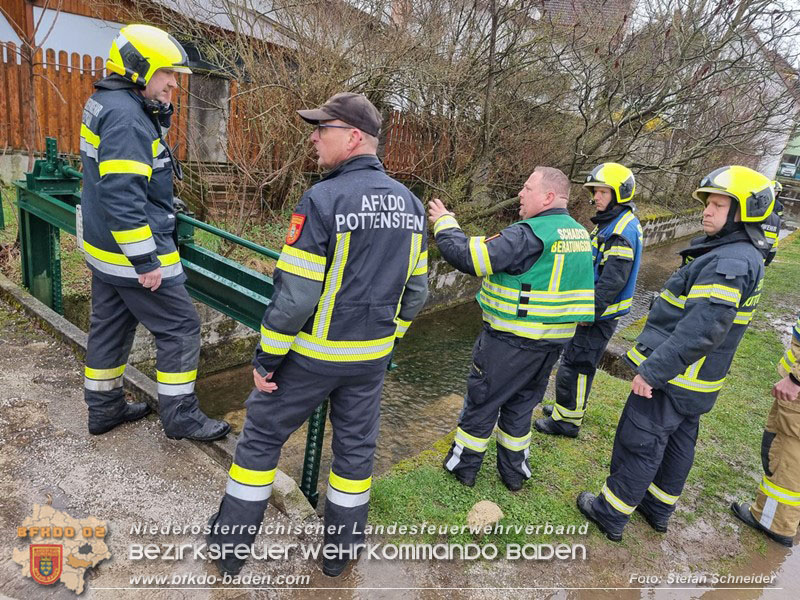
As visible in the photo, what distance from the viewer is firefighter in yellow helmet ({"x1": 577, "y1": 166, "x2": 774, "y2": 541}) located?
8.86ft

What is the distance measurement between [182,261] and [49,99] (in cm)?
561

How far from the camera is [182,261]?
11.4ft

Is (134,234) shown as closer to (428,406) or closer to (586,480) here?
(586,480)

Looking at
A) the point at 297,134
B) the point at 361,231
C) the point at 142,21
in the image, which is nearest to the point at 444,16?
the point at 297,134

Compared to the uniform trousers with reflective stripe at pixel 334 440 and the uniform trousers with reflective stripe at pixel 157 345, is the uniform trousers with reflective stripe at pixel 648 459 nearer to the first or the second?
the uniform trousers with reflective stripe at pixel 334 440

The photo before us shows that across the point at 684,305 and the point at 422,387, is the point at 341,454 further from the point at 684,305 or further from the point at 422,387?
the point at 422,387

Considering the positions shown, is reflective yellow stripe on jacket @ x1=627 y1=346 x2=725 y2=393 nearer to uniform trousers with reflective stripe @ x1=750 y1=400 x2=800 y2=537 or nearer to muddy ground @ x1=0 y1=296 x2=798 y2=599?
uniform trousers with reflective stripe @ x1=750 y1=400 x2=800 y2=537

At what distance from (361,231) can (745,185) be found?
2039 millimetres

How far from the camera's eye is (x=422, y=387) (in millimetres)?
6438

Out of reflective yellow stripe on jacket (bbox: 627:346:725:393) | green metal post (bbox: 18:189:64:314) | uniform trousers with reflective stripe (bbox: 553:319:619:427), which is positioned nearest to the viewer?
reflective yellow stripe on jacket (bbox: 627:346:725:393)

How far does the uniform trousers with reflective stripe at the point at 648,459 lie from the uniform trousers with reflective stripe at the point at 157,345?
244 cm

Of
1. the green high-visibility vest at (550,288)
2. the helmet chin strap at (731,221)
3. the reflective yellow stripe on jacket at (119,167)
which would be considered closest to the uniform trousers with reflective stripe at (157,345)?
the reflective yellow stripe on jacket at (119,167)

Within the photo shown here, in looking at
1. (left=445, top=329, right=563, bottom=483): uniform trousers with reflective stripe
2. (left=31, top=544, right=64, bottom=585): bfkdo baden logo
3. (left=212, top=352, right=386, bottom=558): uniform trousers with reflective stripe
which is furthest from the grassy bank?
(left=31, top=544, right=64, bottom=585): bfkdo baden logo

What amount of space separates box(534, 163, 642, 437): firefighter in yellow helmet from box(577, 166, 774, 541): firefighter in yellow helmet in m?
0.69
